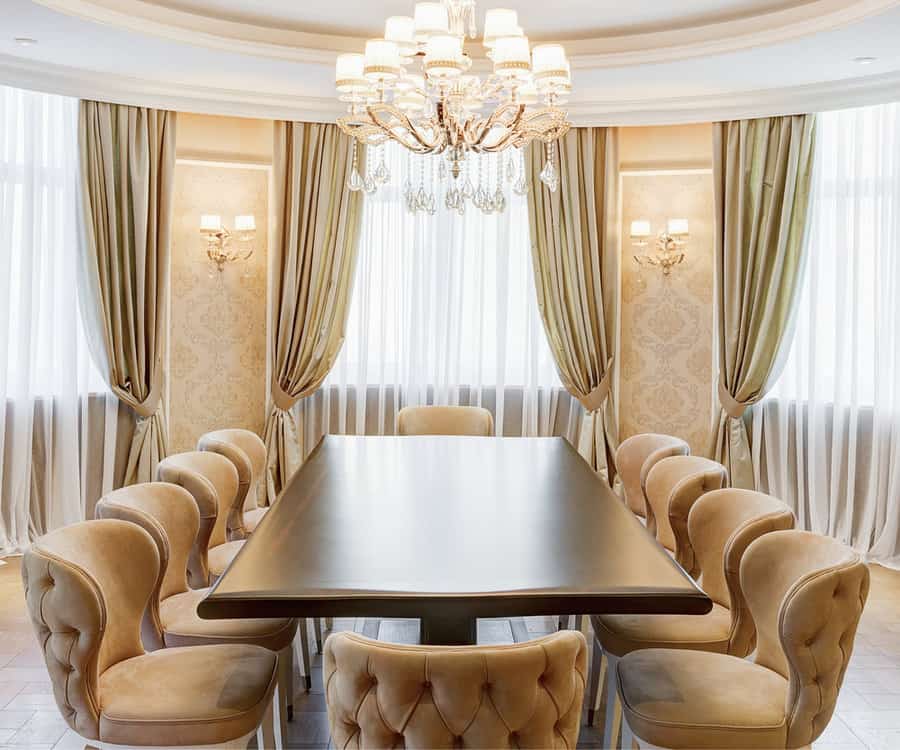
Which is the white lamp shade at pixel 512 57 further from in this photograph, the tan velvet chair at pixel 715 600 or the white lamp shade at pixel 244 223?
the white lamp shade at pixel 244 223

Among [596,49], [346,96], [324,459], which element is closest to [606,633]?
[324,459]

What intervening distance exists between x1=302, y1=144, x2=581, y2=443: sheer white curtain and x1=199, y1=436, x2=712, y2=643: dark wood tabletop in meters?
2.28

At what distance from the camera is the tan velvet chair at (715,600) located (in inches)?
98.5

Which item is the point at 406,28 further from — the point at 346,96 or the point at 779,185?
the point at 779,185

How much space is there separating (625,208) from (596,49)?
4.63 ft

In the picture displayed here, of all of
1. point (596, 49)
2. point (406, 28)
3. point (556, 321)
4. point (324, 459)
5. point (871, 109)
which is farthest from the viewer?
point (556, 321)

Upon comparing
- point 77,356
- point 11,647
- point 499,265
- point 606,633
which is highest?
point 499,265

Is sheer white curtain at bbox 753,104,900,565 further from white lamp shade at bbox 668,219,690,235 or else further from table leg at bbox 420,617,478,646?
table leg at bbox 420,617,478,646

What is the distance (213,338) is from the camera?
5.72 meters

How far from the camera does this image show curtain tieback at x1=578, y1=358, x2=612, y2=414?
567 cm

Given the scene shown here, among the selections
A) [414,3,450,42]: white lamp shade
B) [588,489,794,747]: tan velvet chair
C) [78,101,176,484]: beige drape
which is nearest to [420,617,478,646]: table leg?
[588,489,794,747]: tan velvet chair

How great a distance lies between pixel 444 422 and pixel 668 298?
1866 mm

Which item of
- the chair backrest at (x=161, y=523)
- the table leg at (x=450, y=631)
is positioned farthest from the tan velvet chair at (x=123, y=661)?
the table leg at (x=450, y=631)

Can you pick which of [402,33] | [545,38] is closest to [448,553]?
[402,33]
